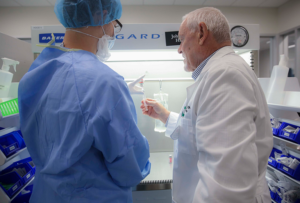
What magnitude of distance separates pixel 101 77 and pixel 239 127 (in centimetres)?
56

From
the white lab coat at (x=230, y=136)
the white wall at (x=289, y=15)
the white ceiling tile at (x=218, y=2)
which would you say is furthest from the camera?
the white ceiling tile at (x=218, y=2)

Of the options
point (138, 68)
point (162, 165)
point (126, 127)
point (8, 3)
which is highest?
point (8, 3)

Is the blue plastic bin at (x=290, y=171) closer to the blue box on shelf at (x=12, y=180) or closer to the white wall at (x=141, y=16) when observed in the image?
the blue box on shelf at (x=12, y=180)

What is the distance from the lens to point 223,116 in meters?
0.59

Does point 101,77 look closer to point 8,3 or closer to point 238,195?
point 238,195

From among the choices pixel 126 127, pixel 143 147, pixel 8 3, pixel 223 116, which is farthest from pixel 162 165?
pixel 8 3

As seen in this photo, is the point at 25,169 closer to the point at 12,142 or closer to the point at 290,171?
the point at 12,142

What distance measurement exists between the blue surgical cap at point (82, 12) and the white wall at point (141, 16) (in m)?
3.49

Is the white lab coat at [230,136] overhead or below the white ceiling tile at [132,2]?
below

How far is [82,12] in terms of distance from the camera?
0.77 meters

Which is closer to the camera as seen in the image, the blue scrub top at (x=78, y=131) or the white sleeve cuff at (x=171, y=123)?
the blue scrub top at (x=78, y=131)

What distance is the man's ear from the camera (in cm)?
79

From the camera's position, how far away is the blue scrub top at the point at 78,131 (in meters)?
0.63

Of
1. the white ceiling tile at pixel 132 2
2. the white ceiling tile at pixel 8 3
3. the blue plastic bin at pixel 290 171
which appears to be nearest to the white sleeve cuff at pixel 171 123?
the blue plastic bin at pixel 290 171
